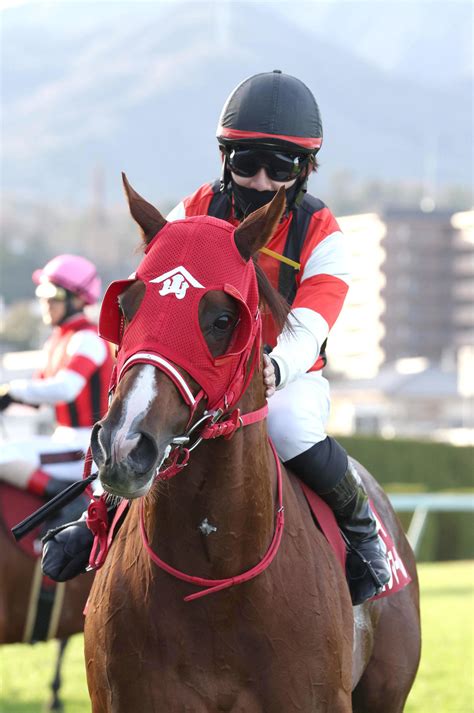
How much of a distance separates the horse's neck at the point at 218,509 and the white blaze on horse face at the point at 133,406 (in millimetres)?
410

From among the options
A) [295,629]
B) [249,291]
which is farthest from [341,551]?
[249,291]

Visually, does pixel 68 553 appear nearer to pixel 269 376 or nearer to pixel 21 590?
pixel 269 376

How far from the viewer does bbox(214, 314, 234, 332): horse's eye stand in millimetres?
2988

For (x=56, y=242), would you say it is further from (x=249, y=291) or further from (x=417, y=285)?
(x=249, y=291)

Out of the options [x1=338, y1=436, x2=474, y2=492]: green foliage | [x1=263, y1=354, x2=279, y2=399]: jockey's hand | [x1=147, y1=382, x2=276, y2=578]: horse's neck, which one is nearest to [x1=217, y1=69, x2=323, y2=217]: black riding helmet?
[x1=263, y1=354, x2=279, y2=399]: jockey's hand

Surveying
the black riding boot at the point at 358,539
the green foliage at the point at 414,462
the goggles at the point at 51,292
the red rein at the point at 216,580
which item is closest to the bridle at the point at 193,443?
the red rein at the point at 216,580

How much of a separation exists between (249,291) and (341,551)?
1.10 m

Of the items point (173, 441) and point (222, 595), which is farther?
point (222, 595)

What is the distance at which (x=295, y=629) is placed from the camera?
3.30 metres

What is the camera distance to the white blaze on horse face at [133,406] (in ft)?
8.68

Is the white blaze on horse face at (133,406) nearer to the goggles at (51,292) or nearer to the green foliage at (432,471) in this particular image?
the goggles at (51,292)

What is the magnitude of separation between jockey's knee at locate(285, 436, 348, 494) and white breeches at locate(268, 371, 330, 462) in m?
0.02

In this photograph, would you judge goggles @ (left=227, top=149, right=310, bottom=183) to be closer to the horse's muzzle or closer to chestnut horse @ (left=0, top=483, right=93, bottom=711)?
the horse's muzzle

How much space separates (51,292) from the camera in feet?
24.7
